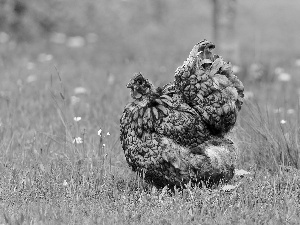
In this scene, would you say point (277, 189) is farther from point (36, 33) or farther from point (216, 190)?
point (36, 33)

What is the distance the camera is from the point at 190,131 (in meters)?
4.32

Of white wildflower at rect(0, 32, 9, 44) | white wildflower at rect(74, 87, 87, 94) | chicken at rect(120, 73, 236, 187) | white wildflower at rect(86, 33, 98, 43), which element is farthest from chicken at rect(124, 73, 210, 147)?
white wildflower at rect(86, 33, 98, 43)

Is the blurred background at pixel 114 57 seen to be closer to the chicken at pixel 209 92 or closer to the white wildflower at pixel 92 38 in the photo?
the white wildflower at pixel 92 38

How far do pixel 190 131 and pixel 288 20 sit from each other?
1722 centimetres

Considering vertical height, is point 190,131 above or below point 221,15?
below

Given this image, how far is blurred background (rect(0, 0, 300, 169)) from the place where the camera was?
6344 mm

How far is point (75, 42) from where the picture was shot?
13.3 metres

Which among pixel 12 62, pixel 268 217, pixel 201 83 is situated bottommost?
pixel 268 217

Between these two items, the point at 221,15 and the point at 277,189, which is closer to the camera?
the point at 277,189

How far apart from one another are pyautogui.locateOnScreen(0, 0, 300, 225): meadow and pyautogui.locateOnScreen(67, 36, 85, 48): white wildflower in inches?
1.3

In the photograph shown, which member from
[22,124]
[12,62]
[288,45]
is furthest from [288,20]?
[22,124]

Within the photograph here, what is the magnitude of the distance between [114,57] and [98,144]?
7.13 m

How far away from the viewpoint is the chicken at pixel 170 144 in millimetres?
4312

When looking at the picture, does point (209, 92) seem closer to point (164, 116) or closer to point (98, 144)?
point (164, 116)
